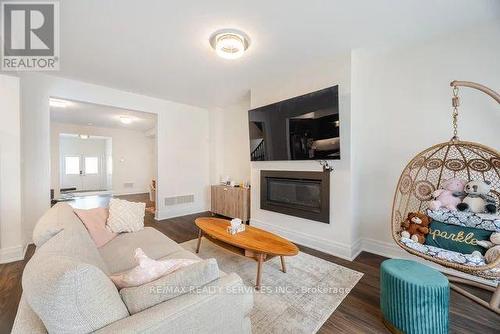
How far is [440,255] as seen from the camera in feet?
5.66

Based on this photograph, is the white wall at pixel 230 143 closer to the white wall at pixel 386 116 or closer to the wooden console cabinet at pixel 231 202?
the wooden console cabinet at pixel 231 202

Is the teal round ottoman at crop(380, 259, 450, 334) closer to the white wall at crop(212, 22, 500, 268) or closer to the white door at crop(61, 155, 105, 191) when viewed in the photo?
the white wall at crop(212, 22, 500, 268)

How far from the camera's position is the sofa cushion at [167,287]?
0.92 meters

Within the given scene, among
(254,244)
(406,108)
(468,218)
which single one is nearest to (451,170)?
(468,218)

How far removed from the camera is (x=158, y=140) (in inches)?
176

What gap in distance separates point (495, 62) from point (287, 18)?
2158 mm

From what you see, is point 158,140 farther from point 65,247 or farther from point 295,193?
point 65,247

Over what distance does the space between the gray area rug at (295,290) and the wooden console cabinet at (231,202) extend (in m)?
1.33

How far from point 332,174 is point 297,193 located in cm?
64

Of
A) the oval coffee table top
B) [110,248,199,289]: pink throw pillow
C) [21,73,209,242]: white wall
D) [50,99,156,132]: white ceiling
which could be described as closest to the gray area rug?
the oval coffee table top

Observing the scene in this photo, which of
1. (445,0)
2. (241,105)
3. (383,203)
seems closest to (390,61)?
(445,0)

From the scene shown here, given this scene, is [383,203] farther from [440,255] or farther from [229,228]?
[229,228]

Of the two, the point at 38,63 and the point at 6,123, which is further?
the point at 38,63

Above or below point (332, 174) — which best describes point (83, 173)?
below
